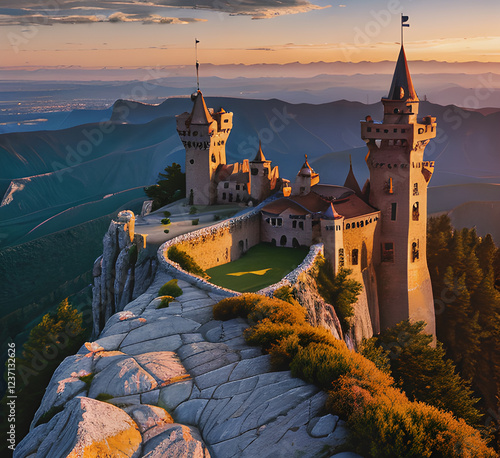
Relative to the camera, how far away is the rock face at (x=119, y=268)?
46.4 metres

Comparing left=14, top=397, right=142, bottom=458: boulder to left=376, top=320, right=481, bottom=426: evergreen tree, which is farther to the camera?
left=376, top=320, right=481, bottom=426: evergreen tree

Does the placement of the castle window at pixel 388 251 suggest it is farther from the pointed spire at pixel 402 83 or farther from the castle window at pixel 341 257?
the pointed spire at pixel 402 83

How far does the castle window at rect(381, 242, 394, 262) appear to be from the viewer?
194ft

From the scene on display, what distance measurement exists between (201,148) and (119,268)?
74.8 feet

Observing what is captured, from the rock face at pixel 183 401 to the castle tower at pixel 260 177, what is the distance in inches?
1382

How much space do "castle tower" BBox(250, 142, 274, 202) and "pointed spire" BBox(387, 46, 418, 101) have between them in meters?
14.5

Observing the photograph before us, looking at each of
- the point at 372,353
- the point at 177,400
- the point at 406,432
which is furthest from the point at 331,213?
the point at 406,432

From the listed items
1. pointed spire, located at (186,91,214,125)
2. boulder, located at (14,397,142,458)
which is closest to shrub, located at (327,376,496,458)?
boulder, located at (14,397,142,458)

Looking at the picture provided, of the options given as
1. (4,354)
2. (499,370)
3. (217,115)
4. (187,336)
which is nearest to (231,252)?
(217,115)

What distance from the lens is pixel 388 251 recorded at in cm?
5941

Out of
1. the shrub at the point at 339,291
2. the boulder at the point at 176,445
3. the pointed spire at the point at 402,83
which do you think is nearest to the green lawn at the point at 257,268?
the shrub at the point at 339,291

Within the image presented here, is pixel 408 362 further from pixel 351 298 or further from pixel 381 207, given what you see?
pixel 381 207

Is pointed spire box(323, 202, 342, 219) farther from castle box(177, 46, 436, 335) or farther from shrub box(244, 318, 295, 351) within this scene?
shrub box(244, 318, 295, 351)

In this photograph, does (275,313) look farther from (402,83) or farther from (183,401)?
(402,83)
